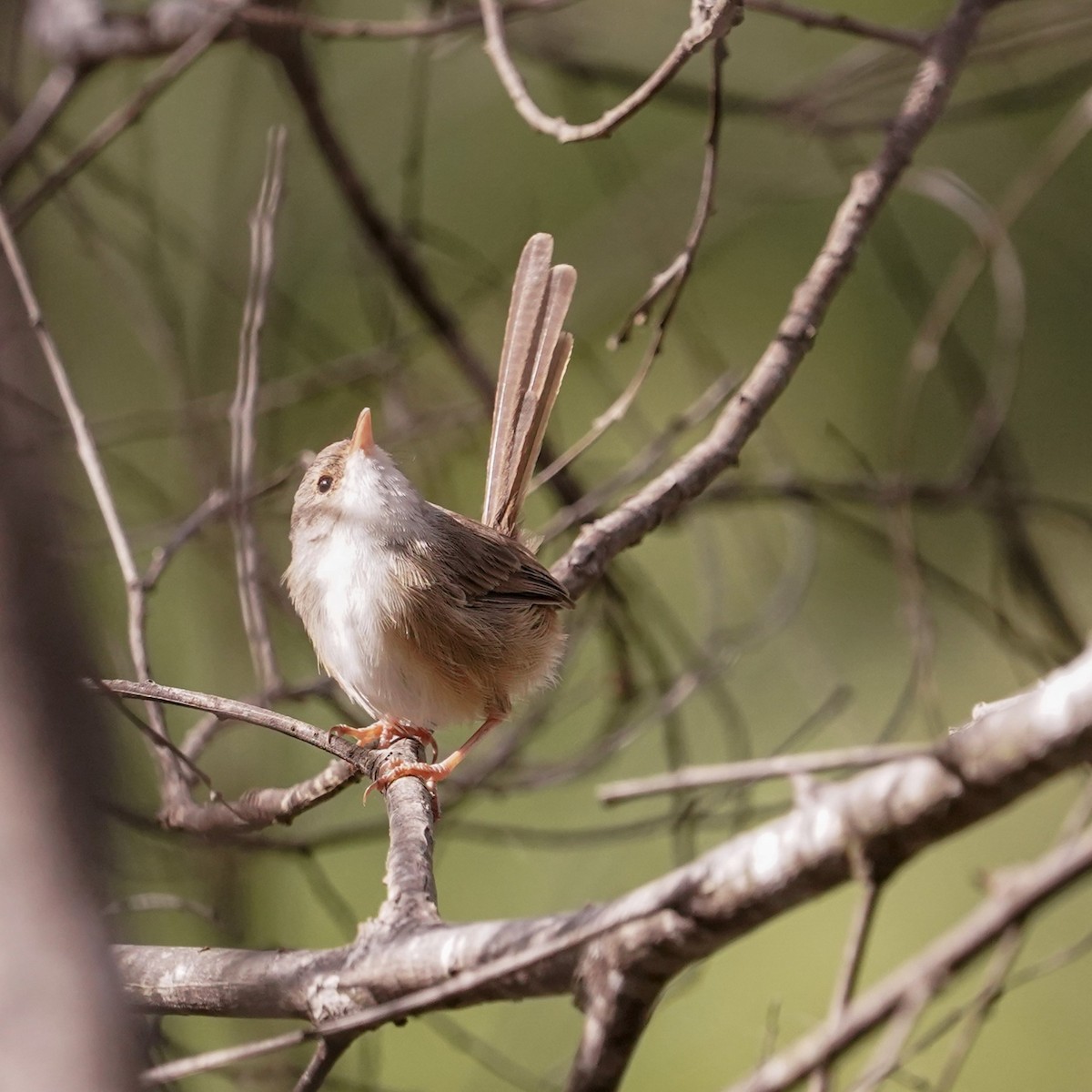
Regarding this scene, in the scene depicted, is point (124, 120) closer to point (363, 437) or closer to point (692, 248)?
point (363, 437)

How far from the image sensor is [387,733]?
3.05 meters

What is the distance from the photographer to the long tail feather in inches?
128

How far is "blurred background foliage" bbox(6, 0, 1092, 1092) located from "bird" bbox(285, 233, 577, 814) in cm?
23

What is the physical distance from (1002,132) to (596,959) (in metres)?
5.75

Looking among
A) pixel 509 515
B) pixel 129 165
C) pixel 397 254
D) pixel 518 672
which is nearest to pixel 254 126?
pixel 129 165

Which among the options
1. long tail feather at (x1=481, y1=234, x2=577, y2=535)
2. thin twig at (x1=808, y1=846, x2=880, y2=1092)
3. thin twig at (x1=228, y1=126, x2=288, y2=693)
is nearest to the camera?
thin twig at (x1=808, y1=846, x2=880, y2=1092)

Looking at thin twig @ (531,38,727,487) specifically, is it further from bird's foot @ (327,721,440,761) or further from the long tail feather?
bird's foot @ (327,721,440,761)

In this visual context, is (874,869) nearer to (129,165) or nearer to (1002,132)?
(1002,132)

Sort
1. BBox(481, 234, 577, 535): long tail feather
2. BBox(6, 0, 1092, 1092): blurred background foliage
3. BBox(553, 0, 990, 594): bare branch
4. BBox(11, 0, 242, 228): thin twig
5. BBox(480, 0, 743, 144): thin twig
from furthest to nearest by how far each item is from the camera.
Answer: BBox(6, 0, 1092, 1092): blurred background foliage < BBox(481, 234, 577, 535): long tail feather < BBox(11, 0, 242, 228): thin twig < BBox(553, 0, 990, 594): bare branch < BBox(480, 0, 743, 144): thin twig

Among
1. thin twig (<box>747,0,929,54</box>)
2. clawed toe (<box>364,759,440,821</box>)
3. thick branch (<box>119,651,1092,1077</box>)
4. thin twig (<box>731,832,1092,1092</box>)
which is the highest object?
thin twig (<box>747,0,929,54</box>)

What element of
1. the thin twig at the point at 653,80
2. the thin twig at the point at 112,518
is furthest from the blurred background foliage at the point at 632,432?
the thin twig at the point at 653,80

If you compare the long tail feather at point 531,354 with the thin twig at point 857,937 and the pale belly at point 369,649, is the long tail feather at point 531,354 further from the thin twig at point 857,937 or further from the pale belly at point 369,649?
the thin twig at point 857,937

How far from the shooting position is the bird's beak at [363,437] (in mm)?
3115

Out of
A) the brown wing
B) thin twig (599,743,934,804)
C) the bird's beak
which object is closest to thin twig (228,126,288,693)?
the bird's beak
